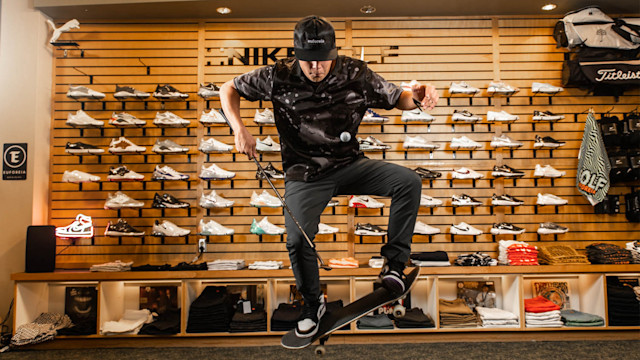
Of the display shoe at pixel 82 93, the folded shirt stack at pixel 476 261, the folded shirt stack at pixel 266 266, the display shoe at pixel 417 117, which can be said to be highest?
the display shoe at pixel 82 93

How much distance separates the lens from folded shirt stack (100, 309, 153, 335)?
404 cm

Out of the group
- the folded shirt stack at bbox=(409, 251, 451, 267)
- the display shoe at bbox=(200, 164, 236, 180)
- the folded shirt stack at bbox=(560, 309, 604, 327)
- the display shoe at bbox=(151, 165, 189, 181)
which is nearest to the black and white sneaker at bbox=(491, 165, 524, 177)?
the folded shirt stack at bbox=(409, 251, 451, 267)

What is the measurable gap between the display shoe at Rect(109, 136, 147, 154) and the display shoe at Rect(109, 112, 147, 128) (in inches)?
7.5

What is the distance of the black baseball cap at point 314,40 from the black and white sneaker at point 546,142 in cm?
388

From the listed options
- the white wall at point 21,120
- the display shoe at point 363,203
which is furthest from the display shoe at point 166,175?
the display shoe at point 363,203

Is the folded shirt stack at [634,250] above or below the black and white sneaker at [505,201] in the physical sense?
below

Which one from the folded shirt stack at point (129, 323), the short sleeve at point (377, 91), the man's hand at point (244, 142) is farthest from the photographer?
the folded shirt stack at point (129, 323)

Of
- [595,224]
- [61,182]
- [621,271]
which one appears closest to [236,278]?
[61,182]

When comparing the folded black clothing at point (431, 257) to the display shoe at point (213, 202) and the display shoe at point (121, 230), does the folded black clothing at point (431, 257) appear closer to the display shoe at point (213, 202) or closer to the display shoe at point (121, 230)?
the display shoe at point (213, 202)

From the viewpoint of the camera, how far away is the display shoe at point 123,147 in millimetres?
4672

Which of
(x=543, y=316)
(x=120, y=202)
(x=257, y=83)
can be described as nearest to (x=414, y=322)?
(x=543, y=316)

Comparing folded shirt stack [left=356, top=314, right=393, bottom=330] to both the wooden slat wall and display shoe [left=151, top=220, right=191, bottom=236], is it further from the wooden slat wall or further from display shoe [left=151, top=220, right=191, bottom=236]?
display shoe [left=151, top=220, right=191, bottom=236]

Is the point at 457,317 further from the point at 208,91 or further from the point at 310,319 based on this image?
the point at 208,91

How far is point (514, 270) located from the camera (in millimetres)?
4145
